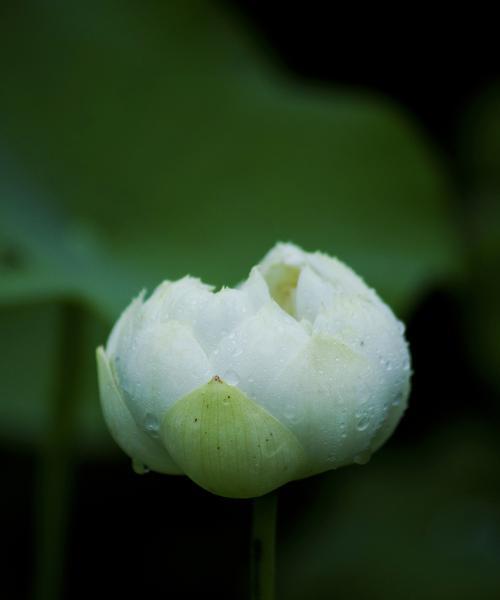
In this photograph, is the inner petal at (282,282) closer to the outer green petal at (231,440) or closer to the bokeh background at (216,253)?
the outer green petal at (231,440)

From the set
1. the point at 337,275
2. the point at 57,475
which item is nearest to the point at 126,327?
the point at 337,275

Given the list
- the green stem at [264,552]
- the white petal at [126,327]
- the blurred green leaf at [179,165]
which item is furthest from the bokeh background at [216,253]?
the green stem at [264,552]

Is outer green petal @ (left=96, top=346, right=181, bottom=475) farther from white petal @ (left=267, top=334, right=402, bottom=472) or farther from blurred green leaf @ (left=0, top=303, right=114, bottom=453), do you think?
blurred green leaf @ (left=0, top=303, right=114, bottom=453)

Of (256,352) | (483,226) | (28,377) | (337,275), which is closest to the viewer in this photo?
(256,352)

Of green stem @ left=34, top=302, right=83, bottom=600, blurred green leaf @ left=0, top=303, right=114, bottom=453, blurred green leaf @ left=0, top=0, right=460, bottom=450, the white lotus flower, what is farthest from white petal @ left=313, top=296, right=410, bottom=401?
blurred green leaf @ left=0, top=303, right=114, bottom=453

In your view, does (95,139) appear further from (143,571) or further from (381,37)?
(381,37)

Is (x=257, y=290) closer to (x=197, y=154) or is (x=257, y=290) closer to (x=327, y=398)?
(x=327, y=398)
